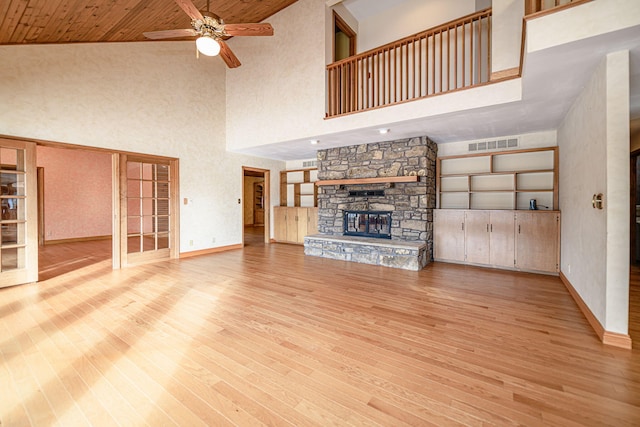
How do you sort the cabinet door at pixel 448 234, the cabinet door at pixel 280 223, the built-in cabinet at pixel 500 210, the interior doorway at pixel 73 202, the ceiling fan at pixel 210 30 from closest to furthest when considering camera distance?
the ceiling fan at pixel 210 30, the built-in cabinet at pixel 500 210, the cabinet door at pixel 448 234, the interior doorway at pixel 73 202, the cabinet door at pixel 280 223

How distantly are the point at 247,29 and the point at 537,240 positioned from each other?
526 cm

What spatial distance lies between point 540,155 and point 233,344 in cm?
568

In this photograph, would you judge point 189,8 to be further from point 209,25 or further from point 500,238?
point 500,238

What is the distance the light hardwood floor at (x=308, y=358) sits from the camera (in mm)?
1573

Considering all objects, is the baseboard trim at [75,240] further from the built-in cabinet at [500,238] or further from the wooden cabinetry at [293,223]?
the built-in cabinet at [500,238]

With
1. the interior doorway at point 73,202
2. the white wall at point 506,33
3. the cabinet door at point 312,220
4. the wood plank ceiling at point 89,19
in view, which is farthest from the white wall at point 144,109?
the white wall at point 506,33

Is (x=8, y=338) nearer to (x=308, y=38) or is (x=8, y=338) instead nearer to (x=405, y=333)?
(x=405, y=333)

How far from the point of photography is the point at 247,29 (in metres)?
3.33

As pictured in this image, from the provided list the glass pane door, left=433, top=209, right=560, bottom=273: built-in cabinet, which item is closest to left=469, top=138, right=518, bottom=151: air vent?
left=433, top=209, right=560, bottom=273: built-in cabinet

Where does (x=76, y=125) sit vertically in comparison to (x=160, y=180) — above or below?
above

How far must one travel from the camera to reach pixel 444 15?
209 inches

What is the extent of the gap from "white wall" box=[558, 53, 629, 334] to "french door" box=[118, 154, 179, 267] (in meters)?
6.38

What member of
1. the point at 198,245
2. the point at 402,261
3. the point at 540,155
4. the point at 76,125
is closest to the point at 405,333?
the point at 402,261

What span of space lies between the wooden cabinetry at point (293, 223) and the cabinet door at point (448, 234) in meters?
3.05
